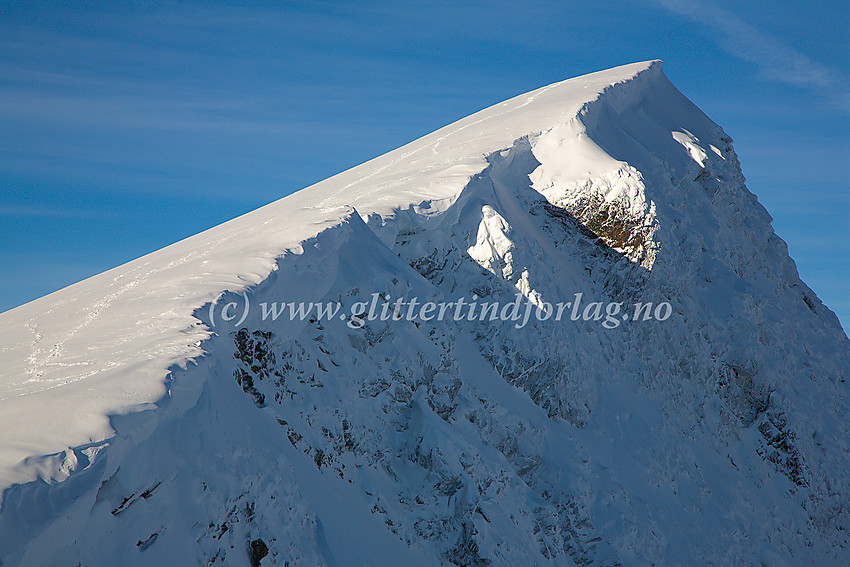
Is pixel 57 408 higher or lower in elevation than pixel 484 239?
lower

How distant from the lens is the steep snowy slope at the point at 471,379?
21.4 ft

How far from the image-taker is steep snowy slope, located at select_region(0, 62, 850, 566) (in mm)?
6531

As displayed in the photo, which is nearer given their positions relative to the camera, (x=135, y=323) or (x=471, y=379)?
(x=135, y=323)

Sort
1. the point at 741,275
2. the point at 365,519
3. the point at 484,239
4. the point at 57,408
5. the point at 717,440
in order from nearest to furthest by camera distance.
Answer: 1. the point at 57,408
2. the point at 365,519
3. the point at 484,239
4. the point at 717,440
5. the point at 741,275

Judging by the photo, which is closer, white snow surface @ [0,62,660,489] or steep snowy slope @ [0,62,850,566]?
white snow surface @ [0,62,660,489]

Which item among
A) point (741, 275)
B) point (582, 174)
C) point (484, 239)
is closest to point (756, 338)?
point (741, 275)

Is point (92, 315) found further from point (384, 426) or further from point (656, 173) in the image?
point (656, 173)

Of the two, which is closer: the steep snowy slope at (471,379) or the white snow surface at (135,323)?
the white snow surface at (135,323)

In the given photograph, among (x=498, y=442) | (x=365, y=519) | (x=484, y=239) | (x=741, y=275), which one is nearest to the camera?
(x=365, y=519)

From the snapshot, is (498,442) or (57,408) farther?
(498,442)

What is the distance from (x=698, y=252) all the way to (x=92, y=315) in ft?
55.8

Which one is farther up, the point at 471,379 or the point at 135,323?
the point at 135,323

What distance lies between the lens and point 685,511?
50.3 feet

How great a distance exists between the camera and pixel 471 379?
13.5 meters
